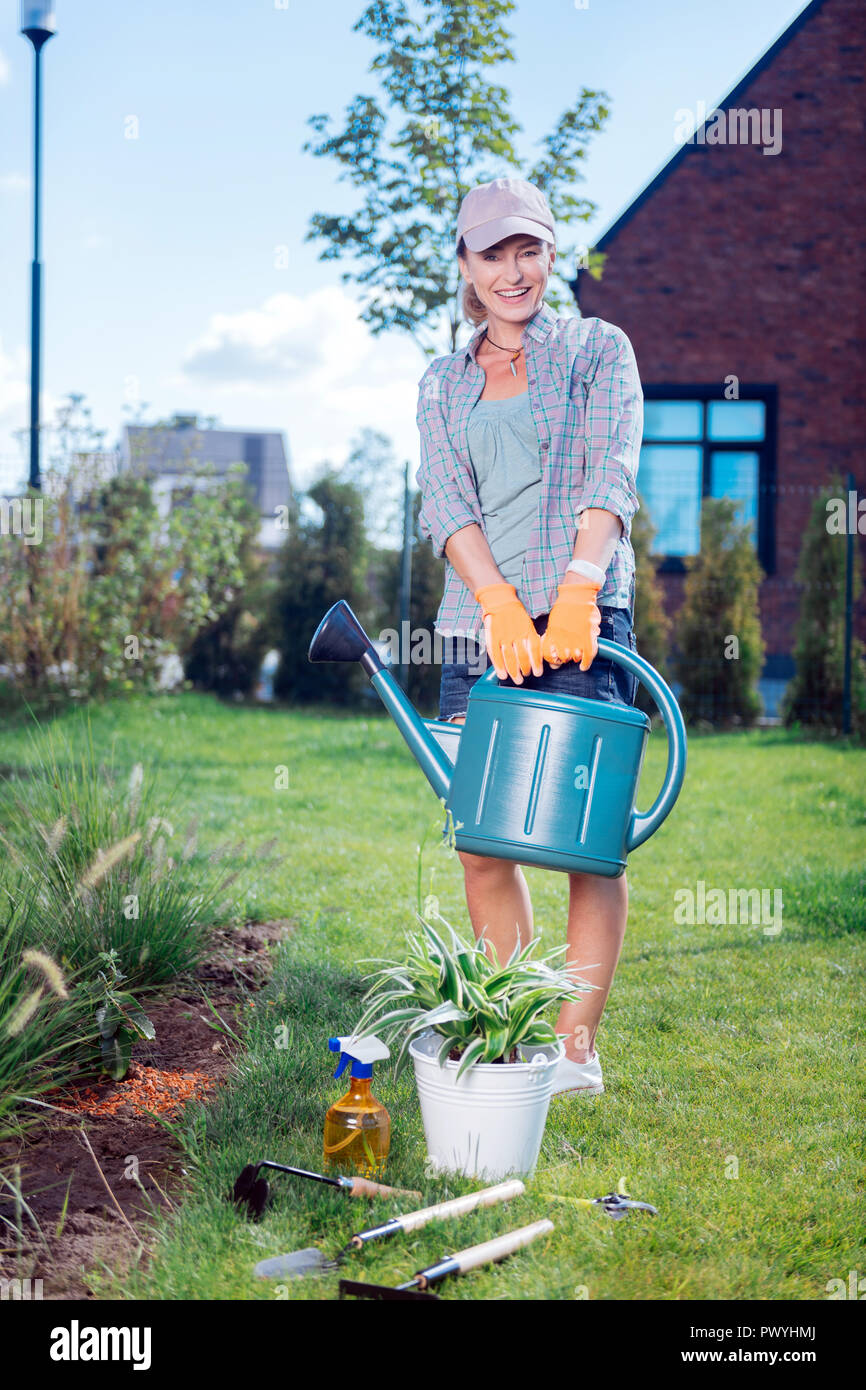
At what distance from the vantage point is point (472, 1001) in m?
2.01

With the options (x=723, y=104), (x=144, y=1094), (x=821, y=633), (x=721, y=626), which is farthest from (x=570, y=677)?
(x=723, y=104)

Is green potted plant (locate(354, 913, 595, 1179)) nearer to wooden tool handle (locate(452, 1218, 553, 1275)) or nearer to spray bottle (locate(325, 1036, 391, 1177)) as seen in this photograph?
spray bottle (locate(325, 1036, 391, 1177))

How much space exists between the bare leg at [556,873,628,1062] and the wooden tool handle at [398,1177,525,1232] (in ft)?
1.57

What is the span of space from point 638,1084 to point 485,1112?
2.11 ft

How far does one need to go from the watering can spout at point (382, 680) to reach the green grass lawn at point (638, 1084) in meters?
0.14

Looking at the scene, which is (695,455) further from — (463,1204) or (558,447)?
(463,1204)

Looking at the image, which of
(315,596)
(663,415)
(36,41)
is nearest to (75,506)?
(315,596)

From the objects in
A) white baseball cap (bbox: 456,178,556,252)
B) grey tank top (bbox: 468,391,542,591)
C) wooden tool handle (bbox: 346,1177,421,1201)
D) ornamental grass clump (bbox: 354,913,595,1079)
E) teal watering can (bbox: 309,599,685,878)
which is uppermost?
white baseball cap (bbox: 456,178,556,252)

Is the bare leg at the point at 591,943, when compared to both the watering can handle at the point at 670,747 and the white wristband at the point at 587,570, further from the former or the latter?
the white wristband at the point at 587,570

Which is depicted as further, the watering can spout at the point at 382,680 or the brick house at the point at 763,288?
the brick house at the point at 763,288

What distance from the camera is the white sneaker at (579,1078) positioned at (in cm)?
237

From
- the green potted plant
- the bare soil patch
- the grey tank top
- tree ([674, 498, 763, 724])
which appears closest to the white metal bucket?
the green potted plant

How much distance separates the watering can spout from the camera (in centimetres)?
231

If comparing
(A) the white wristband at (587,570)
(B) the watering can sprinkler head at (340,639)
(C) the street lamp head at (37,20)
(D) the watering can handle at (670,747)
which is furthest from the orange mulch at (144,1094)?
(C) the street lamp head at (37,20)
